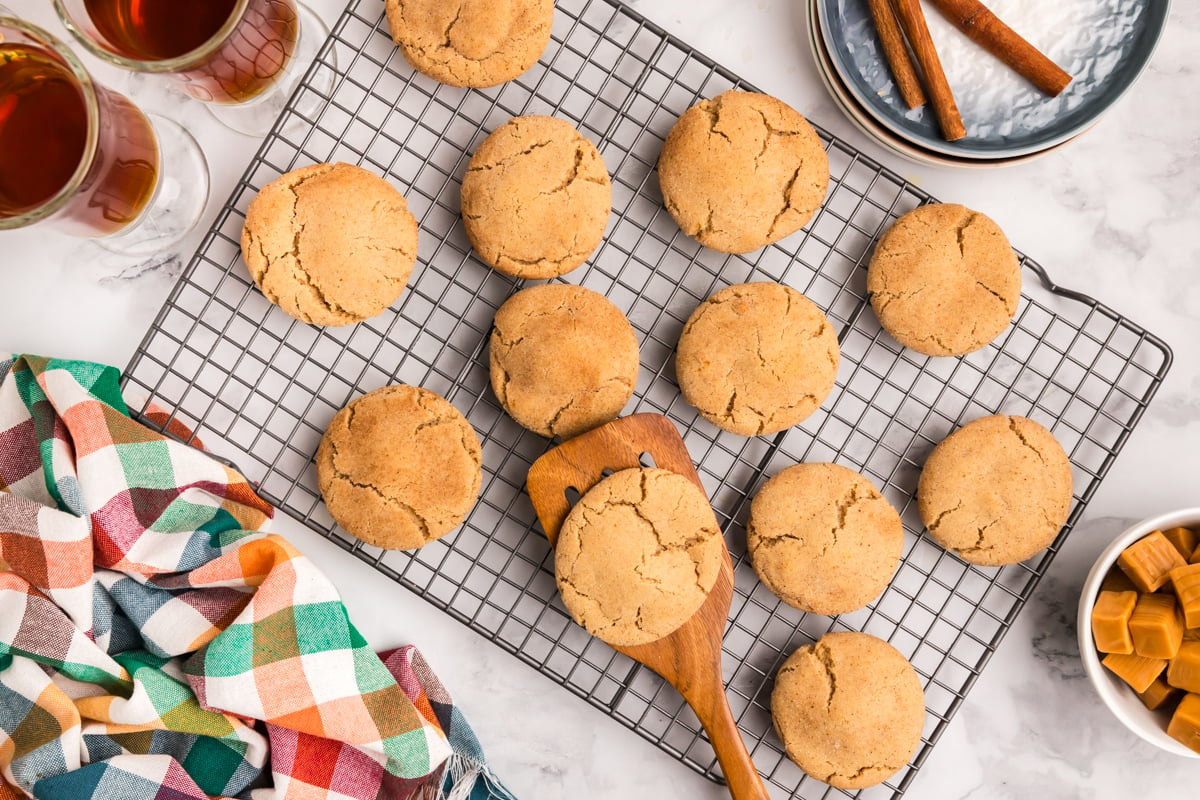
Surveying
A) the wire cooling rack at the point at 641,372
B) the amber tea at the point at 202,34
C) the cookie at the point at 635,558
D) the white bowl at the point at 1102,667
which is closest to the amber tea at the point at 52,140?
the amber tea at the point at 202,34

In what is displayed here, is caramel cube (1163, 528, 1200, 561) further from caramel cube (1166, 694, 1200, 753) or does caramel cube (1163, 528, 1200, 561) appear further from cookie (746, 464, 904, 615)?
cookie (746, 464, 904, 615)

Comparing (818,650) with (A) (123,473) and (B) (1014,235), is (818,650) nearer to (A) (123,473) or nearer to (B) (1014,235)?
(B) (1014,235)

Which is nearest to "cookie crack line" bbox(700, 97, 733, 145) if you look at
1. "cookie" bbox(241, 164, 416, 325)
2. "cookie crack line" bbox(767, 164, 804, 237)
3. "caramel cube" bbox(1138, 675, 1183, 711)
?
"cookie crack line" bbox(767, 164, 804, 237)

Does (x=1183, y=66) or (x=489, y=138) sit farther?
(x=1183, y=66)

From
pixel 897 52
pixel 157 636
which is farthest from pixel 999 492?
pixel 157 636

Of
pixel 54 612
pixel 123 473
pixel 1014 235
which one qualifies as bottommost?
pixel 54 612

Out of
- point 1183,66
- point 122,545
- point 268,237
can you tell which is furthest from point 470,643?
point 1183,66
